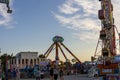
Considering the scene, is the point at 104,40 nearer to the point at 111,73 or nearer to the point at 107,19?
the point at 107,19

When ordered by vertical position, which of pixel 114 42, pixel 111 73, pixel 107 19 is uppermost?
pixel 107 19

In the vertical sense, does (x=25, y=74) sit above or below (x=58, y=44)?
below

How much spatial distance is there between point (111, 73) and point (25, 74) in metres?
45.9

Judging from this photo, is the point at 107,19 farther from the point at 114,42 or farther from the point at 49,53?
the point at 49,53

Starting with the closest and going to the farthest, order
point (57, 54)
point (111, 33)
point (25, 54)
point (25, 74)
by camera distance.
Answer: point (111, 33)
point (25, 74)
point (57, 54)
point (25, 54)

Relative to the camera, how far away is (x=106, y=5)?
46.1 m

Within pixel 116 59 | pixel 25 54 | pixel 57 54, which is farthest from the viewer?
pixel 25 54

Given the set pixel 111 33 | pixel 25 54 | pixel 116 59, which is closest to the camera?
pixel 116 59

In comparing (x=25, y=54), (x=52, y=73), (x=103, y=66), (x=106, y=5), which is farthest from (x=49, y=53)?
(x=103, y=66)

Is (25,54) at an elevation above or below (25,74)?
above

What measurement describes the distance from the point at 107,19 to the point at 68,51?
232 feet

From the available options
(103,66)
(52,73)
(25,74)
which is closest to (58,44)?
(25,74)

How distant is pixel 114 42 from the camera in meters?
42.8

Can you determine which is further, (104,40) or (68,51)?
(68,51)
